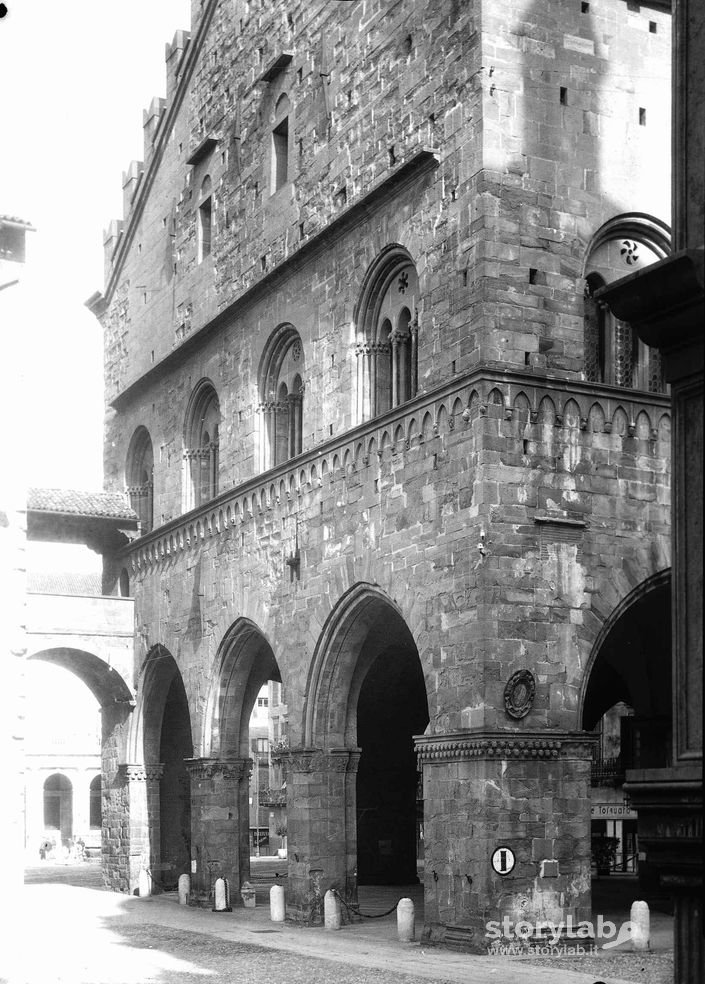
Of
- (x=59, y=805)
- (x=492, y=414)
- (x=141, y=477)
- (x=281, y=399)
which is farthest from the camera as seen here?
(x=59, y=805)

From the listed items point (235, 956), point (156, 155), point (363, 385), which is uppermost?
point (156, 155)

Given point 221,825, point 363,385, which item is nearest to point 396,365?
point 363,385

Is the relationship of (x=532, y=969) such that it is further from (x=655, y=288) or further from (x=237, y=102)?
(x=237, y=102)

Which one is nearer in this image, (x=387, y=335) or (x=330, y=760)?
(x=387, y=335)

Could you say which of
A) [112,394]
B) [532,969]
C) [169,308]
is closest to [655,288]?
[532,969]

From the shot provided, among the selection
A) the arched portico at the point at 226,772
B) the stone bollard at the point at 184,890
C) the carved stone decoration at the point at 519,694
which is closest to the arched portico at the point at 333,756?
the carved stone decoration at the point at 519,694

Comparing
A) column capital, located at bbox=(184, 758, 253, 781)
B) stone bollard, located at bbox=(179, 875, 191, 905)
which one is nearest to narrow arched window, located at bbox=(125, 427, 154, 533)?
column capital, located at bbox=(184, 758, 253, 781)

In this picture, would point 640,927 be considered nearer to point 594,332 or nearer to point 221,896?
point 594,332

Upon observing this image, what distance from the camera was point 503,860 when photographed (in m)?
17.9

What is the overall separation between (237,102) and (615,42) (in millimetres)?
9108

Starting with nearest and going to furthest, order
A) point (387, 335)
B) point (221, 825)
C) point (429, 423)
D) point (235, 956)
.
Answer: point (235, 956) < point (429, 423) < point (387, 335) < point (221, 825)

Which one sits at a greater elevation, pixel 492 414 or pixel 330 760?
pixel 492 414

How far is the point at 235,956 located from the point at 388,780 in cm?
1117

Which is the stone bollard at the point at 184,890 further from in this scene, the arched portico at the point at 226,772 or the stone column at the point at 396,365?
the stone column at the point at 396,365
